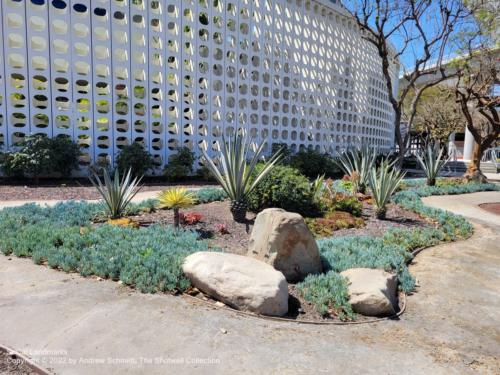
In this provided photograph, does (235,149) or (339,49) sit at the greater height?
(339,49)

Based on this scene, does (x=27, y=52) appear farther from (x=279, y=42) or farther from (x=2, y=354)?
(x=2, y=354)

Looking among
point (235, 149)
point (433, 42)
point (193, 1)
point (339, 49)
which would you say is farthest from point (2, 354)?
point (339, 49)

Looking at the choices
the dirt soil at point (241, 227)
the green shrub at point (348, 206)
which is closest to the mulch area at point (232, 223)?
the dirt soil at point (241, 227)

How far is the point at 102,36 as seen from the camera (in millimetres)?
9625

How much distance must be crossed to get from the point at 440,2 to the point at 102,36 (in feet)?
33.5

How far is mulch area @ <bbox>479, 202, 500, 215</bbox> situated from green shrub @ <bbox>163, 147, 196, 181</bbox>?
7.45 m

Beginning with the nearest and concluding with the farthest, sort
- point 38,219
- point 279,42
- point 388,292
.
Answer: point 388,292 < point 38,219 < point 279,42

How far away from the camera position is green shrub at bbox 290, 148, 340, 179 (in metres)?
12.4

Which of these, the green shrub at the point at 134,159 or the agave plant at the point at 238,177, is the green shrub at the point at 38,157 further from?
the agave plant at the point at 238,177

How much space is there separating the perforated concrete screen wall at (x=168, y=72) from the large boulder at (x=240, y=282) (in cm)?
750

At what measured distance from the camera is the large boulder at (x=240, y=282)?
117 inches

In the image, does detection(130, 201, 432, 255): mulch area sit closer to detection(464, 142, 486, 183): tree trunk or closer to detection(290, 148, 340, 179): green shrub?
detection(290, 148, 340, 179): green shrub

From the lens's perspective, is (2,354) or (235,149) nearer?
(2,354)

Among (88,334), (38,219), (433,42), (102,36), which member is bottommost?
(88,334)
